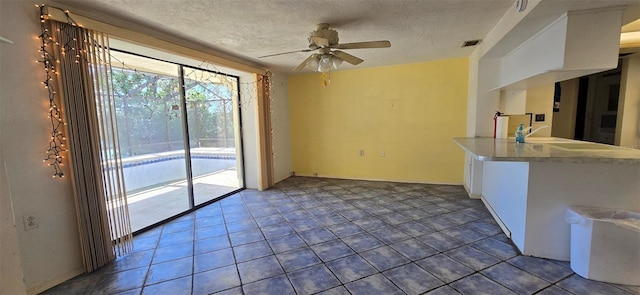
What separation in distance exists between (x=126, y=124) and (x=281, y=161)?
2.86m

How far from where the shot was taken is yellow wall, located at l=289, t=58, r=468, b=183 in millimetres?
4535

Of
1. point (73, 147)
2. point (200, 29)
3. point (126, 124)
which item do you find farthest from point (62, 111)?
point (200, 29)

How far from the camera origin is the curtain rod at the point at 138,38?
2.00m

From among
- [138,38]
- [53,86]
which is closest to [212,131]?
[138,38]

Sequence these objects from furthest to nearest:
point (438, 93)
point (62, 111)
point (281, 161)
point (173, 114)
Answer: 1. point (281, 161)
2. point (438, 93)
3. point (173, 114)
4. point (62, 111)

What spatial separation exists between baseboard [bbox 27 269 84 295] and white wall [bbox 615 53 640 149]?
7.07 m

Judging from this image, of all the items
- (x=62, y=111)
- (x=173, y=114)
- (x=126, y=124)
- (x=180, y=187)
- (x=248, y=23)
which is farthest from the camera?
(x=180, y=187)

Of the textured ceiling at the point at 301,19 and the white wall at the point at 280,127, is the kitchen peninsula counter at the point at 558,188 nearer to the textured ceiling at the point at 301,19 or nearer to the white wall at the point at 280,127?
the textured ceiling at the point at 301,19

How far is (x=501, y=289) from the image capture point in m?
1.87

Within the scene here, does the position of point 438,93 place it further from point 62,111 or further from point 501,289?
point 62,111

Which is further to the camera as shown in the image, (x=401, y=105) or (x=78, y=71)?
(x=401, y=105)

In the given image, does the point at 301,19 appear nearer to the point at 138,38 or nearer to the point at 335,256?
the point at 138,38

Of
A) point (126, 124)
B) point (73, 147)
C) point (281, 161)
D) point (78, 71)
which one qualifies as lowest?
point (281, 161)

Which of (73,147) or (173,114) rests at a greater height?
(173,114)
